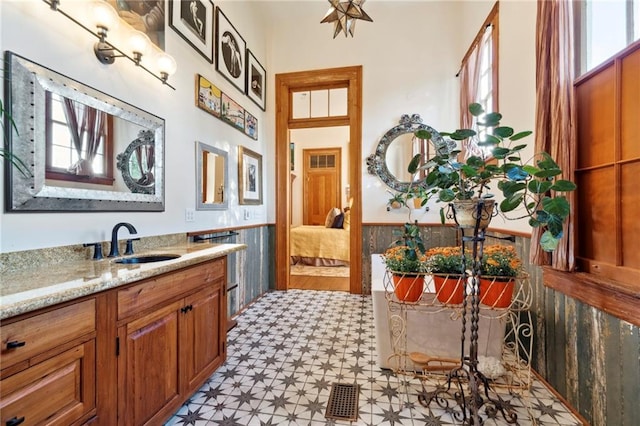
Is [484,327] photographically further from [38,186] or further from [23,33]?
[23,33]

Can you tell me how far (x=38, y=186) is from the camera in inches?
47.9

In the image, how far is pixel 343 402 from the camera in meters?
1.63

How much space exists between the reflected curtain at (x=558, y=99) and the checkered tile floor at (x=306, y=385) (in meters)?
0.84

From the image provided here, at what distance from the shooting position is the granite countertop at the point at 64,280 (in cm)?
80

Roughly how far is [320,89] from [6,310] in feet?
12.9

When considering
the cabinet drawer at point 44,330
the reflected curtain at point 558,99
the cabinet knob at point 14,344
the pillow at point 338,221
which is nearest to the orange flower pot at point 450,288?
the reflected curtain at point 558,99

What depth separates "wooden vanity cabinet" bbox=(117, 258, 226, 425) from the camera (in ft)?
3.83

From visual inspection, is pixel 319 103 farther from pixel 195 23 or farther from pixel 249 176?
pixel 195 23

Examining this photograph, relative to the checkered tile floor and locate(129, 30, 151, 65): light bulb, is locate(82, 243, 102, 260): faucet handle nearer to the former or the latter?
the checkered tile floor

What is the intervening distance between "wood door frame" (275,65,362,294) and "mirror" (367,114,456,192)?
0.88ft

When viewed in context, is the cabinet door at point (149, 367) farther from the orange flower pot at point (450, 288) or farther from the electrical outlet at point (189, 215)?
the orange flower pot at point (450, 288)

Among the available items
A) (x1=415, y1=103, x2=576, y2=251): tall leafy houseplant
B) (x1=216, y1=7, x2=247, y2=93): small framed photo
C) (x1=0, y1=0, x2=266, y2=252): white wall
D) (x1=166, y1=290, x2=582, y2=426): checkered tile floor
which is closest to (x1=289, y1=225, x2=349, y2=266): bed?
(x1=0, y1=0, x2=266, y2=252): white wall

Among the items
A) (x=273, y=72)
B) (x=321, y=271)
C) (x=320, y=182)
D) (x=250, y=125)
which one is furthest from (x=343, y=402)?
(x=320, y=182)

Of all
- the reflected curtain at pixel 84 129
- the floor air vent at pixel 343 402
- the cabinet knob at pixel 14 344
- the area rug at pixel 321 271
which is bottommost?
the floor air vent at pixel 343 402
